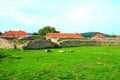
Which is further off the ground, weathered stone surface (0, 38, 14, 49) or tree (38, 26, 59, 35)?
tree (38, 26, 59, 35)

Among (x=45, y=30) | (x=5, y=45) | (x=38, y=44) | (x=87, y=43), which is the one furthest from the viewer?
(x=45, y=30)

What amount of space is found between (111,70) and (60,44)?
71.8 feet

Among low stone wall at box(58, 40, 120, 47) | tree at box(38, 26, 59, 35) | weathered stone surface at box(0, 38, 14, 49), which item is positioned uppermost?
tree at box(38, 26, 59, 35)

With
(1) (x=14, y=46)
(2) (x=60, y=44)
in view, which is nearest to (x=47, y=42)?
(2) (x=60, y=44)

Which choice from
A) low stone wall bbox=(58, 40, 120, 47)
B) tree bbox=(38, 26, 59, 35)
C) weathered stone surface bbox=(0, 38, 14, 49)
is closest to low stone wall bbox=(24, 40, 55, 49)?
weathered stone surface bbox=(0, 38, 14, 49)

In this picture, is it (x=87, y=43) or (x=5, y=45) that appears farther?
(x=87, y=43)

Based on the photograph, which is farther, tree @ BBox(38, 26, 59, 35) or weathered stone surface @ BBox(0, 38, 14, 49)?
tree @ BBox(38, 26, 59, 35)

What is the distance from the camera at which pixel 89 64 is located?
17703 millimetres

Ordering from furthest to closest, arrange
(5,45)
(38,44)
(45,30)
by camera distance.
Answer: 1. (45,30)
2. (38,44)
3. (5,45)

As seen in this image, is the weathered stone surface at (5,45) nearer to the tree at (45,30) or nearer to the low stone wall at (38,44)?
the low stone wall at (38,44)

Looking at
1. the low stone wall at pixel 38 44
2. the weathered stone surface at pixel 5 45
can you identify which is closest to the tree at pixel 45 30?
the low stone wall at pixel 38 44

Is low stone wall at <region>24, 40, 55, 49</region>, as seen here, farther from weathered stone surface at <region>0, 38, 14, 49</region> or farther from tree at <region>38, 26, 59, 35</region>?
tree at <region>38, 26, 59, 35</region>

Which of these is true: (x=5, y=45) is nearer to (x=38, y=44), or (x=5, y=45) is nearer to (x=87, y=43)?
(x=38, y=44)

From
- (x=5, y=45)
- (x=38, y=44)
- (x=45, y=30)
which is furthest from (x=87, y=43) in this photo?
(x=45, y=30)
